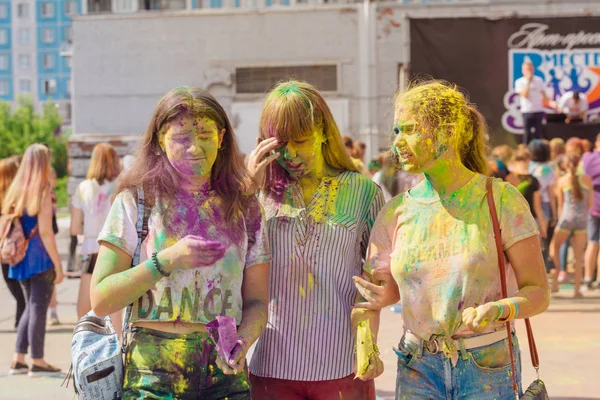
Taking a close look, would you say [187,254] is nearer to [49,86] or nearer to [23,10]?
[49,86]

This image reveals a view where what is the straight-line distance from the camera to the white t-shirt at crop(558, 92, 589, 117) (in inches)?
528

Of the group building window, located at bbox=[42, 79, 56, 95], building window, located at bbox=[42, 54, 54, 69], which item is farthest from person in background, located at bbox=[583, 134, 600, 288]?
building window, located at bbox=[42, 54, 54, 69]

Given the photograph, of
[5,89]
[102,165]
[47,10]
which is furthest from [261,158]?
[5,89]

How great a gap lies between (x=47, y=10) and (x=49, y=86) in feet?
29.4

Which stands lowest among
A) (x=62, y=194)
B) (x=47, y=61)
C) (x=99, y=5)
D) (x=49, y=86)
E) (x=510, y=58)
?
(x=62, y=194)

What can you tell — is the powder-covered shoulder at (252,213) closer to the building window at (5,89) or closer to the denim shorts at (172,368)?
the denim shorts at (172,368)

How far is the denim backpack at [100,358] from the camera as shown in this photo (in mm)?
2637

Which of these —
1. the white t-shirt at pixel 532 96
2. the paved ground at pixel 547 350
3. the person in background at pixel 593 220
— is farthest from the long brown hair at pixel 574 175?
the white t-shirt at pixel 532 96

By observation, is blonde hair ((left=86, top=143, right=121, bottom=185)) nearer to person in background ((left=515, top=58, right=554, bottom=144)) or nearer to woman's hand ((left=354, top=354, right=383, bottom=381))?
woman's hand ((left=354, top=354, right=383, bottom=381))

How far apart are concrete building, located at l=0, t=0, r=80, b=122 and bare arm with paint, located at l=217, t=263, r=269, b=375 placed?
106 m

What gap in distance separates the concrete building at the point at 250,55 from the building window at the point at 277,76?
22mm

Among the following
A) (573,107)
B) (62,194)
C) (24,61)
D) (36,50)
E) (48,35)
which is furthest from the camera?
(24,61)

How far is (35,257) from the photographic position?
6.81 metres

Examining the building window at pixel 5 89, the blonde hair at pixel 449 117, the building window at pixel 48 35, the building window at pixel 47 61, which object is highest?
the building window at pixel 48 35
